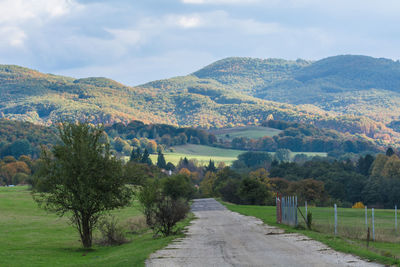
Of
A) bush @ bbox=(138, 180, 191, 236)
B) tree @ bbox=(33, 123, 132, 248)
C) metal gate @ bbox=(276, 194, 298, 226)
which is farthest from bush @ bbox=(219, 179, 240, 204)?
tree @ bbox=(33, 123, 132, 248)

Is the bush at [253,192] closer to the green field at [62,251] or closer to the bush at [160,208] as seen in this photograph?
the bush at [160,208]

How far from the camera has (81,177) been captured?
29.2 m

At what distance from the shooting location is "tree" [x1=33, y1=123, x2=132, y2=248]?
29250mm

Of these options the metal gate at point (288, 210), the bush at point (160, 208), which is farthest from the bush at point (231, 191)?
the metal gate at point (288, 210)

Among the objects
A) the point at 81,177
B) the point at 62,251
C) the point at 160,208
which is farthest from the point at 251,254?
the point at 160,208

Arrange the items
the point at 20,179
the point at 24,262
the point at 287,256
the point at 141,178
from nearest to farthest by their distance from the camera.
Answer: the point at 287,256
the point at 24,262
the point at 141,178
the point at 20,179

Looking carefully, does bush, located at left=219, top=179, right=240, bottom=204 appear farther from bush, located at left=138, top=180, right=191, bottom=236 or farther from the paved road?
the paved road

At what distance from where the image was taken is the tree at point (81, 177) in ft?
96.0

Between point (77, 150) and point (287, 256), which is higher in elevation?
point (77, 150)

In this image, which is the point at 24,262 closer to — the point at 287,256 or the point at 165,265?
the point at 165,265

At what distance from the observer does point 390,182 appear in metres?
126

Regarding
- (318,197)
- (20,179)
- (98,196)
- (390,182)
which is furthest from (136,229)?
(20,179)

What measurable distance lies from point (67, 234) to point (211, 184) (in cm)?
13269

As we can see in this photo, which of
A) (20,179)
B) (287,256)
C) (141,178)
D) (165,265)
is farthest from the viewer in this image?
(20,179)
